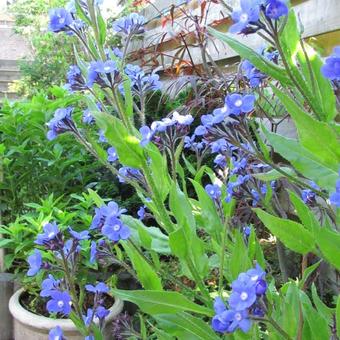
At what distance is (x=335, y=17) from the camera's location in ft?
5.17

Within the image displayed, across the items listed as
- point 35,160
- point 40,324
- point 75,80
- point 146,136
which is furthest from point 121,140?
point 35,160

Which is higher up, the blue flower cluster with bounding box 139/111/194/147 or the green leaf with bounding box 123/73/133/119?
the green leaf with bounding box 123/73/133/119

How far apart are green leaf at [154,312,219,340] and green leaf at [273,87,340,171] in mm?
361

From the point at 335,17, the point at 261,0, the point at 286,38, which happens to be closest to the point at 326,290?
the point at 335,17

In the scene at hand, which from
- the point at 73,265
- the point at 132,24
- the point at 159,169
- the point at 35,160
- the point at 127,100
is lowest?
the point at 35,160

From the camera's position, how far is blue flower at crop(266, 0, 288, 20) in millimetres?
632

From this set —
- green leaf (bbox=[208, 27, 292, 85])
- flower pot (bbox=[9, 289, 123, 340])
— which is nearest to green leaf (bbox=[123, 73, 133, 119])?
green leaf (bbox=[208, 27, 292, 85])

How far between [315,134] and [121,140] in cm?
34

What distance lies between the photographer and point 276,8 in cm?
63

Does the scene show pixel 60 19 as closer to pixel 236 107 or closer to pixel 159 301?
pixel 236 107

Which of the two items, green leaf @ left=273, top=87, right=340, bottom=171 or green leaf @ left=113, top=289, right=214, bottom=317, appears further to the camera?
green leaf @ left=113, top=289, right=214, bottom=317

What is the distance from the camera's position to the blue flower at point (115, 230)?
935 mm

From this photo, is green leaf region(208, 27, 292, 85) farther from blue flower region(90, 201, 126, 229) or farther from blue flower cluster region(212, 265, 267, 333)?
blue flower region(90, 201, 126, 229)

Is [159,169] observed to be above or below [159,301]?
above
